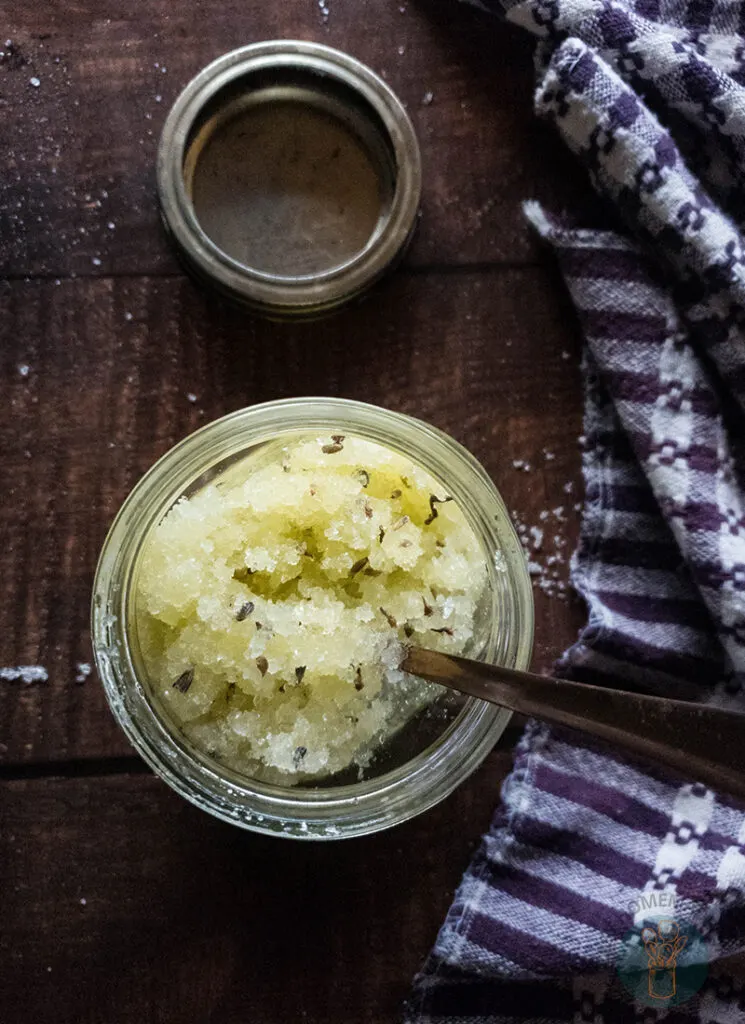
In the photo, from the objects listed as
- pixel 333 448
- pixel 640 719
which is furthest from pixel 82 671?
pixel 640 719

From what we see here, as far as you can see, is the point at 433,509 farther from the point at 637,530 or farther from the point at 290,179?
the point at 290,179

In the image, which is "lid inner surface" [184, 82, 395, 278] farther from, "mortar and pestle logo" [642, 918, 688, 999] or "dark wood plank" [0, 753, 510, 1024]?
"mortar and pestle logo" [642, 918, 688, 999]

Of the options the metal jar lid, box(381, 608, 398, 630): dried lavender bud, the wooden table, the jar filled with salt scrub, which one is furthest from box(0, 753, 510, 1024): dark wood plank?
the metal jar lid

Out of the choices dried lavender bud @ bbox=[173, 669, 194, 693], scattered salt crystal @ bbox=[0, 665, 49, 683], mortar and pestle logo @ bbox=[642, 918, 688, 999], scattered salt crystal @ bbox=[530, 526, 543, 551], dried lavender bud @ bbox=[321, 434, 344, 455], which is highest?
dried lavender bud @ bbox=[321, 434, 344, 455]

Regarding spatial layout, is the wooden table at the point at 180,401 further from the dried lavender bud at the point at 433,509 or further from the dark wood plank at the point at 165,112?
the dried lavender bud at the point at 433,509

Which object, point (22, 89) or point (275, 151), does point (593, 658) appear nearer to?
point (275, 151)

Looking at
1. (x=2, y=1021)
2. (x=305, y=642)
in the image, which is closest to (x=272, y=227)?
(x=305, y=642)
